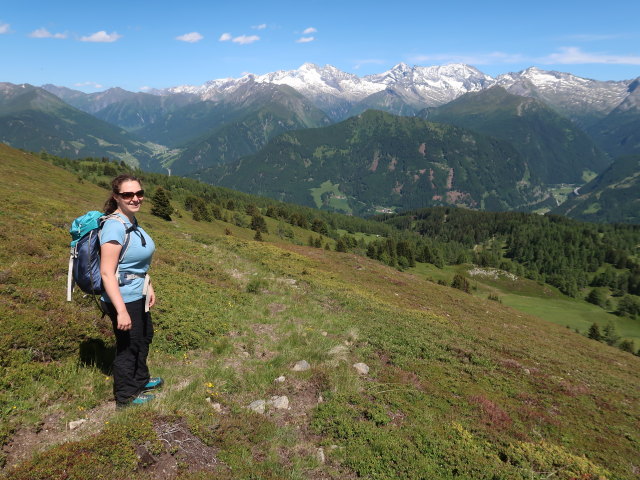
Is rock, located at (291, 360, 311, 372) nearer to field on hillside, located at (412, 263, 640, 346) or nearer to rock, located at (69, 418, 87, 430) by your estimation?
rock, located at (69, 418, 87, 430)

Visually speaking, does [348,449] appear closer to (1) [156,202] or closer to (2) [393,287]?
(2) [393,287]

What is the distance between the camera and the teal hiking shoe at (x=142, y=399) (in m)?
7.23

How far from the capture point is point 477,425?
10.1 metres

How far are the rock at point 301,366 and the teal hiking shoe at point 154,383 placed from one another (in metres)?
4.34

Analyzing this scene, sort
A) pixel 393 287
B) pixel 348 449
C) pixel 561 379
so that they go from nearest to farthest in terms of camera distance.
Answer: pixel 348 449, pixel 561 379, pixel 393 287

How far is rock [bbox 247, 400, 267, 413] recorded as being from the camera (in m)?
8.73

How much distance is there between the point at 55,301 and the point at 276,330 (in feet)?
25.9

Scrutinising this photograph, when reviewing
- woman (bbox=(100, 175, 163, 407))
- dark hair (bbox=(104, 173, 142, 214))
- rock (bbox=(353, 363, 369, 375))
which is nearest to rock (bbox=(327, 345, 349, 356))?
rock (bbox=(353, 363, 369, 375))

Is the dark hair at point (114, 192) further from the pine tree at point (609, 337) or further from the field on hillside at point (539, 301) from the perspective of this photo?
the pine tree at point (609, 337)

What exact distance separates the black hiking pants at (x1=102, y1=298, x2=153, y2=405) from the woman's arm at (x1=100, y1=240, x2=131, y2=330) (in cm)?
55

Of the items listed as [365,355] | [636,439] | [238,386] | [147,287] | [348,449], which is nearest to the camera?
[147,287]

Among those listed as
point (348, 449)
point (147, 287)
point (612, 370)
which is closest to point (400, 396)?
point (348, 449)

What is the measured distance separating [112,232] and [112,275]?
2.75 feet

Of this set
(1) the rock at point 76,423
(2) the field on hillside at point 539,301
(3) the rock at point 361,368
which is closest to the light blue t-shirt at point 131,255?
(1) the rock at point 76,423
